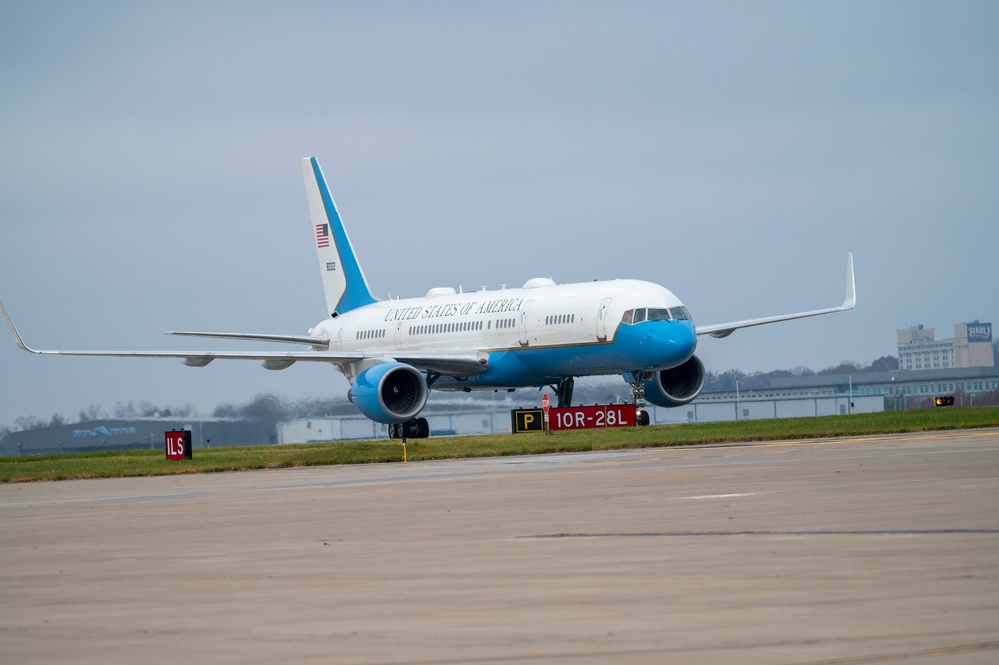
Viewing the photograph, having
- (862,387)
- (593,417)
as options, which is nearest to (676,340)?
(593,417)

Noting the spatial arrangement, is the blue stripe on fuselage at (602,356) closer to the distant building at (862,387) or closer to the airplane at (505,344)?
the airplane at (505,344)

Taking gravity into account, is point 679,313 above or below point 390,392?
above

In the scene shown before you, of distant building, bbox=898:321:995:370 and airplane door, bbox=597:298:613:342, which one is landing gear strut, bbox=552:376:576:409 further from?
distant building, bbox=898:321:995:370

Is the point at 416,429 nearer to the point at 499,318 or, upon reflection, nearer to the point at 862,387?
the point at 499,318

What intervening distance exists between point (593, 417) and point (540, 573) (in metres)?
28.3

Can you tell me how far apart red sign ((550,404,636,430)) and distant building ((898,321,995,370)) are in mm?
48635

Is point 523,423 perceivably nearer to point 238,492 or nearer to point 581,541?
point 238,492

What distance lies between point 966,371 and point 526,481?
2479 inches

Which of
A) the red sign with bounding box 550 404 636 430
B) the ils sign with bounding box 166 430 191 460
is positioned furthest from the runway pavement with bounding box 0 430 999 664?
the red sign with bounding box 550 404 636 430

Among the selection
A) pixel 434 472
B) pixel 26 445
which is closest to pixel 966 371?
pixel 26 445

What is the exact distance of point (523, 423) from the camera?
38094 millimetres

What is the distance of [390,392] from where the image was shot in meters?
37.4

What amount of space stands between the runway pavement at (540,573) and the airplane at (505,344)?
2020cm

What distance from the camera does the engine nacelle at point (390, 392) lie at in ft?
120
